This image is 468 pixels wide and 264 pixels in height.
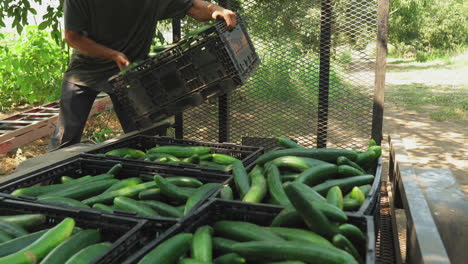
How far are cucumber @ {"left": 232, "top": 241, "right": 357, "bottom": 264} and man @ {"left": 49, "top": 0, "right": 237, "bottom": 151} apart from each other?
2.36 metres

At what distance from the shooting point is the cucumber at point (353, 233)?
66.7 inches

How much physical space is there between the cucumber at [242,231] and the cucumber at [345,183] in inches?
21.3

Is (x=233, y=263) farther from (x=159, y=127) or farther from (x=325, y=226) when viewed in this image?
(x=159, y=127)

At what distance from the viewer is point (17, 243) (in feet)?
5.77

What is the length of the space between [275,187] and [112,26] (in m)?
2.14

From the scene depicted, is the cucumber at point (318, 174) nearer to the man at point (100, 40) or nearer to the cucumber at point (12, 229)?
the cucumber at point (12, 229)

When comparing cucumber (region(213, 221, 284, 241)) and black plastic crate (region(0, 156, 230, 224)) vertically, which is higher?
cucumber (region(213, 221, 284, 241))

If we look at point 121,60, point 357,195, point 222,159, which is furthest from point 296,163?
point 121,60

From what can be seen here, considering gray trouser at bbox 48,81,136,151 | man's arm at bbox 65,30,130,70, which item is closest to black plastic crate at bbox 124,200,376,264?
man's arm at bbox 65,30,130,70

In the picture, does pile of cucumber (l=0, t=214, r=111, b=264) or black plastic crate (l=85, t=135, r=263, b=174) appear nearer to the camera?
pile of cucumber (l=0, t=214, r=111, b=264)

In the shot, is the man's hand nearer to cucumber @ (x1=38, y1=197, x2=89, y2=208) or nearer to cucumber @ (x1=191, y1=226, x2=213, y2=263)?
Result: cucumber @ (x1=38, y1=197, x2=89, y2=208)

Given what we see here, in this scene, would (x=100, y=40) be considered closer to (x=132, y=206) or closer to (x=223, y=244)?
(x=132, y=206)

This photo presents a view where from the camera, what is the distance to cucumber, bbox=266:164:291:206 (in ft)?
6.93

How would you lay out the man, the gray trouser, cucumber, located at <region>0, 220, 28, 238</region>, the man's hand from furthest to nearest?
the gray trouser, the man, the man's hand, cucumber, located at <region>0, 220, 28, 238</region>
